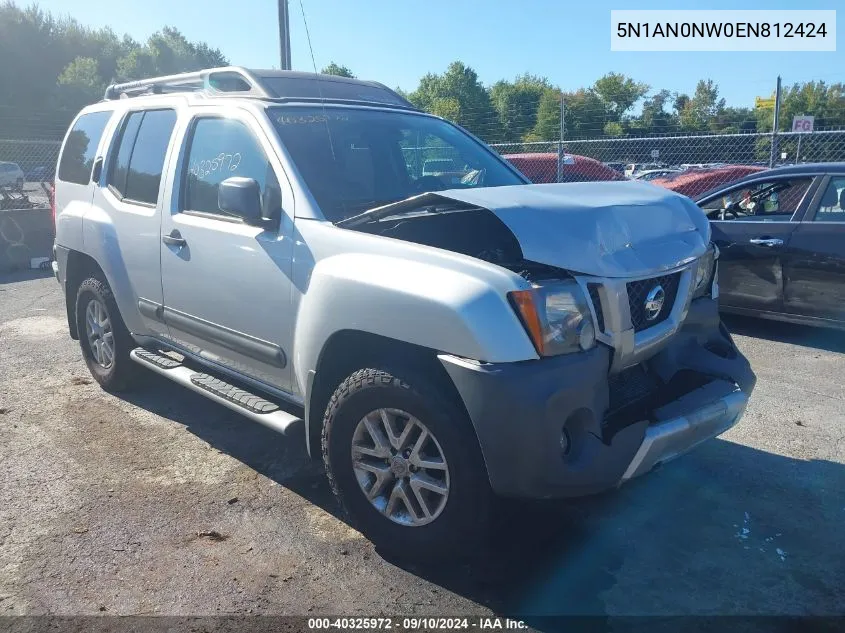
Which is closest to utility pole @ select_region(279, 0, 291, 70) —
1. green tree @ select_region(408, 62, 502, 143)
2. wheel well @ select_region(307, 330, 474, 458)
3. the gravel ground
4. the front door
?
the front door

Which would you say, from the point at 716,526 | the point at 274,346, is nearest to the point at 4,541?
the point at 274,346

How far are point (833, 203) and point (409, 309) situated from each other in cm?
500

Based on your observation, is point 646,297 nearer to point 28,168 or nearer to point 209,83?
point 209,83

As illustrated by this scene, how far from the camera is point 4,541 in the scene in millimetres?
3377

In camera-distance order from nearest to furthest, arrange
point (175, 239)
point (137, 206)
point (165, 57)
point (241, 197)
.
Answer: point (241, 197)
point (175, 239)
point (137, 206)
point (165, 57)

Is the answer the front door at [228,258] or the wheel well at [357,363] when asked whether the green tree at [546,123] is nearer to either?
the front door at [228,258]

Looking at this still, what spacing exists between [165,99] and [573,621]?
3.89 m

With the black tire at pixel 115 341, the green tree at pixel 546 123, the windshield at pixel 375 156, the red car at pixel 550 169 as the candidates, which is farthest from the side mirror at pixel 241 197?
the green tree at pixel 546 123

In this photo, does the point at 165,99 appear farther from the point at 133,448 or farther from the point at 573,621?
the point at 573,621

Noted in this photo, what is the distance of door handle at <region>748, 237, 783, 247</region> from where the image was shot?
6387 mm

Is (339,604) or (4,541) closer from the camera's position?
(339,604)

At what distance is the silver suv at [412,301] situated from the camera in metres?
2.69

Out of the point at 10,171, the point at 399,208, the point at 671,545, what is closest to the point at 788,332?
the point at 671,545

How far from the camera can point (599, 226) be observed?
294 centimetres
